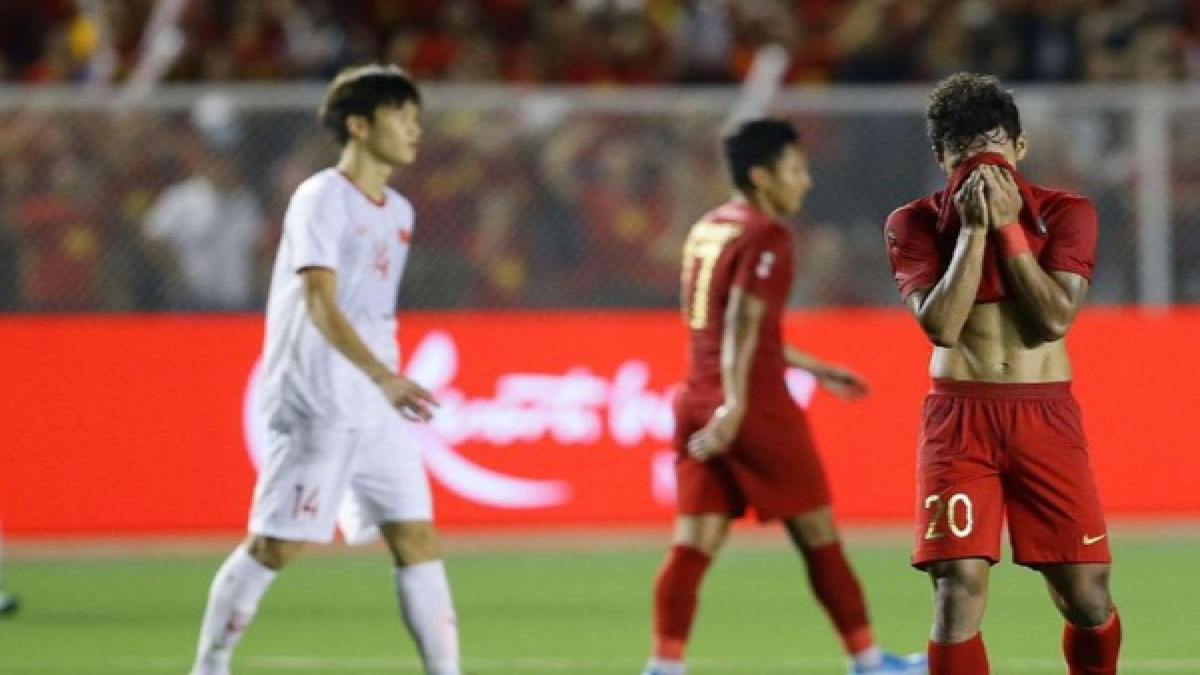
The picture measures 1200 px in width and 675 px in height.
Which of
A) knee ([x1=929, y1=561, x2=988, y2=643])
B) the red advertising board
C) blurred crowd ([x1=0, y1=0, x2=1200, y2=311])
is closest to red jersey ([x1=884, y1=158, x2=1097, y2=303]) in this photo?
knee ([x1=929, y1=561, x2=988, y2=643])

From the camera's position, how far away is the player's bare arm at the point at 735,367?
8.37 metres

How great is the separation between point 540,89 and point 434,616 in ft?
25.5

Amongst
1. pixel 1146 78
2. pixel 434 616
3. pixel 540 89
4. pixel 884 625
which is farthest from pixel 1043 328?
pixel 1146 78

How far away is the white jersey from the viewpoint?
7.77 metres

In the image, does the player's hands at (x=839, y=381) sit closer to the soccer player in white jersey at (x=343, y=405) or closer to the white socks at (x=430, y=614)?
the soccer player in white jersey at (x=343, y=405)

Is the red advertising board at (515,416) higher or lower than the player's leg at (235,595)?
higher

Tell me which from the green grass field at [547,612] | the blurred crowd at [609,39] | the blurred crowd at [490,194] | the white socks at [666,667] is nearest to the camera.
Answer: the white socks at [666,667]

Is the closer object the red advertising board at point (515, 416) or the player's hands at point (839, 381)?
the player's hands at point (839, 381)

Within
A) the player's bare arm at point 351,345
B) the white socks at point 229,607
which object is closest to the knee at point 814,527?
the player's bare arm at point 351,345

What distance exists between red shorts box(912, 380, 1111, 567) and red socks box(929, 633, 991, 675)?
234 millimetres

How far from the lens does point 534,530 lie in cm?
1405

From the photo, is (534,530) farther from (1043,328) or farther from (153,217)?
A: (1043,328)

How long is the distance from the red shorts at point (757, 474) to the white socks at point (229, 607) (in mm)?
1635

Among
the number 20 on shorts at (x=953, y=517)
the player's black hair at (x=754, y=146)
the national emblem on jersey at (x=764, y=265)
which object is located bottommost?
the number 20 on shorts at (x=953, y=517)
